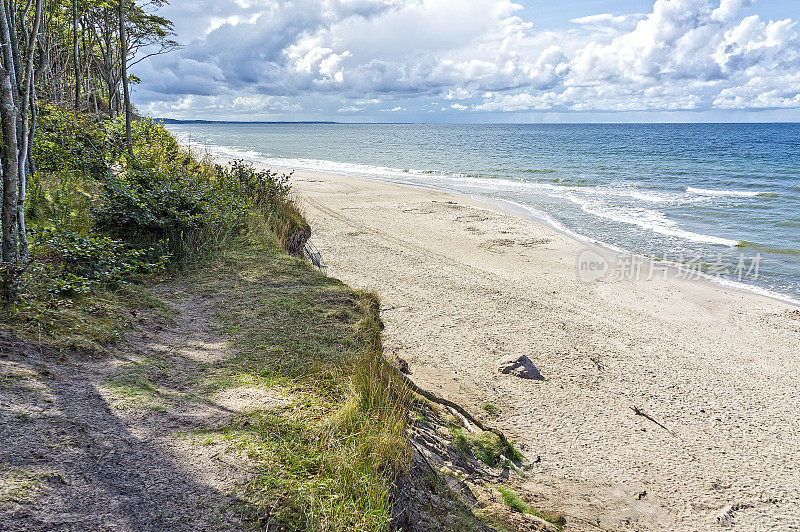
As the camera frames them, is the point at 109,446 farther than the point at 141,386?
No

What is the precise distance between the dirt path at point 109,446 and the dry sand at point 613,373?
3198 millimetres

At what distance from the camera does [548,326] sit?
31.1ft

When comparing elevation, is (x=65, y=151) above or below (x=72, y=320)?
above

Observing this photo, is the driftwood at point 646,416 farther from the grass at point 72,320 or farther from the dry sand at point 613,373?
the grass at point 72,320

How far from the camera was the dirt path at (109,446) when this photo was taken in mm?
2508

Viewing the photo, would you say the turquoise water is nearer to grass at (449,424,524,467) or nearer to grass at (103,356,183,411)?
grass at (449,424,524,467)

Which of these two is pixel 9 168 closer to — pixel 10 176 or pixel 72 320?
pixel 10 176

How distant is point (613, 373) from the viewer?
25.7 ft

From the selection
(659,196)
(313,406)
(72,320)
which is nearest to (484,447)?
(313,406)

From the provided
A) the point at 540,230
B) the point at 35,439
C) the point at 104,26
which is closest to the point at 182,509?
the point at 35,439

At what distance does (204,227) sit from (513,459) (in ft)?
18.1

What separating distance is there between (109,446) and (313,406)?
1.31m

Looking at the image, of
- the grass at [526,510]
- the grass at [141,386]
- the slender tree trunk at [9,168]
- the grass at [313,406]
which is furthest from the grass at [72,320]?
the grass at [526,510]

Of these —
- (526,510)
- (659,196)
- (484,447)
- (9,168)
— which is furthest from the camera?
(659,196)
